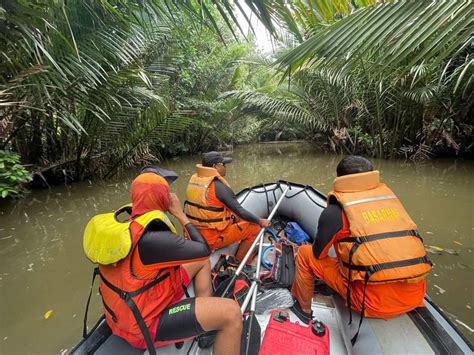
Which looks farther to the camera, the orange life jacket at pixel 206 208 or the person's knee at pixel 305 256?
the orange life jacket at pixel 206 208

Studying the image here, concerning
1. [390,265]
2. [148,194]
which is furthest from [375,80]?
[148,194]

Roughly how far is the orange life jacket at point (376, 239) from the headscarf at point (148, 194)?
990mm

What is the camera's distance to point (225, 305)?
1.53 meters

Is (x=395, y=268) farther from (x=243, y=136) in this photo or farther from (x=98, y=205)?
(x=243, y=136)

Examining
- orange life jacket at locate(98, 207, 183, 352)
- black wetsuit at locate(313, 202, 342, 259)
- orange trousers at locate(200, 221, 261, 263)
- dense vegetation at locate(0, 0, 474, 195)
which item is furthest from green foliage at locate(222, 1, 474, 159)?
orange trousers at locate(200, 221, 261, 263)

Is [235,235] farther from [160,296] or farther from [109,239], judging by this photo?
[109,239]

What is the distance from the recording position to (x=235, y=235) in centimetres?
289

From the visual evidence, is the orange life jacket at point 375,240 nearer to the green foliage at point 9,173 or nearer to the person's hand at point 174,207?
the person's hand at point 174,207

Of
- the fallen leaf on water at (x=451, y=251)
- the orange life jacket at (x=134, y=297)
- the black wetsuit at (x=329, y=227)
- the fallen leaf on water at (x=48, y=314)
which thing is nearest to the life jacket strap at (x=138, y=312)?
the orange life jacket at (x=134, y=297)

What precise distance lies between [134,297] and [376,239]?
1237mm

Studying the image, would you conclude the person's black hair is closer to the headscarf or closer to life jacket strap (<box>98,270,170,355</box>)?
the headscarf

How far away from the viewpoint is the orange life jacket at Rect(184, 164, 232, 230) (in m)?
2.71

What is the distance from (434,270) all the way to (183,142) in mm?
11151

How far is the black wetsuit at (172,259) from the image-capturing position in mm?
1374
